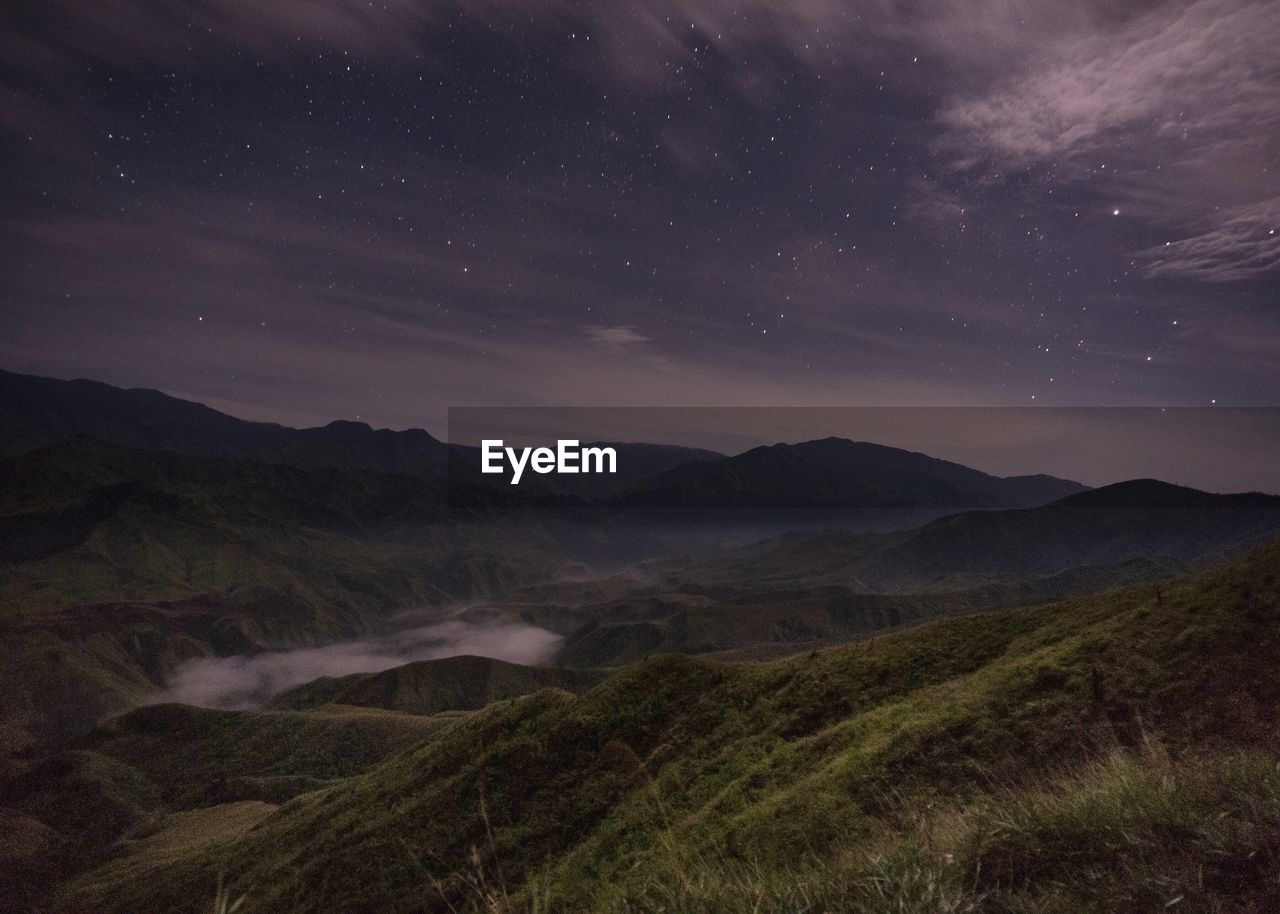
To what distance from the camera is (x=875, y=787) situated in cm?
1466

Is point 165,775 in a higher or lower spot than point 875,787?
lower

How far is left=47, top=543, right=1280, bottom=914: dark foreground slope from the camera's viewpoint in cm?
447

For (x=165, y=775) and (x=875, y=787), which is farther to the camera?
(x=165, y=775)

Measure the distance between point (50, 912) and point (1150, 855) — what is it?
98164mm

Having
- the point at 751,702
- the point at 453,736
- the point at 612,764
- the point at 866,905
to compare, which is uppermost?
the point at 866,905

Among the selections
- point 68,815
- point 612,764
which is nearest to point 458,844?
point 612,764

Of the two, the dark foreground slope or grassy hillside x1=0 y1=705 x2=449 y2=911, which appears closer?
the dark foreground slope

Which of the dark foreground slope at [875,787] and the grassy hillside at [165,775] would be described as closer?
the dark foreground slope at [875,787]

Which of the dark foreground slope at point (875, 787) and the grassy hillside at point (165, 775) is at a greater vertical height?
the dark foreground slope at point (875, 787)

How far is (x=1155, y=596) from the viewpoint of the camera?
25.7 m

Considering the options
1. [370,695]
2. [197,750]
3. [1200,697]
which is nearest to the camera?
[1200,697]

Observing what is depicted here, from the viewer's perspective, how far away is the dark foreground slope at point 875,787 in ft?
14.7

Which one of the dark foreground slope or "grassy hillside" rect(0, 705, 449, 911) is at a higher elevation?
the dark foreground slope

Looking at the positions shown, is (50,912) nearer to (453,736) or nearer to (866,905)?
(453,736)
